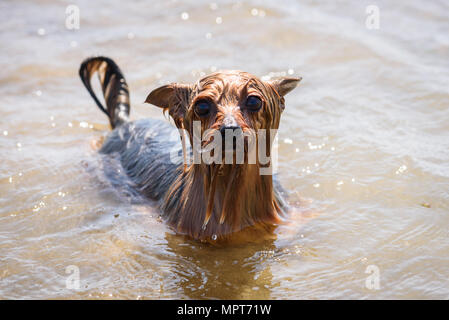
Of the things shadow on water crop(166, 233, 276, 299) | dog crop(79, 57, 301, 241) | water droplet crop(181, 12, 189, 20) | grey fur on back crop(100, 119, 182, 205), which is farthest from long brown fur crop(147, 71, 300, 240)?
water droplet crop(181, 12, 189, 20)

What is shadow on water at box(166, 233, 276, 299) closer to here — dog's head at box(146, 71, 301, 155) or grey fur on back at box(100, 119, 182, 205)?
grey fur on back at box(100, 119, 182, 205)

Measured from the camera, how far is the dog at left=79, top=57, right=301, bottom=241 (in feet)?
13.5

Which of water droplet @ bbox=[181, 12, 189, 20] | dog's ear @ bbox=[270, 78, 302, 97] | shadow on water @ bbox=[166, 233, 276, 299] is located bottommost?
shadow on water @ bbox=[166, 233, 276, 299]

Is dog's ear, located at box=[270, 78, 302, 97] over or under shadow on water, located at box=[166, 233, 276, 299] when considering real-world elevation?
over

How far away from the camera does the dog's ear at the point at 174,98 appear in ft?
14.8

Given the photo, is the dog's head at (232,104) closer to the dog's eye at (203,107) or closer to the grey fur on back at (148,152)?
the dog's eye at (203,107)

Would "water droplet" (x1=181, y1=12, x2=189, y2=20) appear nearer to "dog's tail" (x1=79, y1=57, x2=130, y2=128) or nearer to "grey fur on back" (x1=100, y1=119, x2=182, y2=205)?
"dog's tail" (x1=79, y1=57, x2=130, y2=128)

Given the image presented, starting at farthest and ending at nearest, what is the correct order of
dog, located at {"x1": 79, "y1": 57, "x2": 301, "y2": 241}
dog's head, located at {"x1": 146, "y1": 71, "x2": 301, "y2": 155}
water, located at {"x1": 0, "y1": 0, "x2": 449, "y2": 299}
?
water, located at {"x1": 0, "y1": 0, "x2": 449, "y2": 299} → dog, located at {"x1": 79, "y1": 57, "x2": 301, "y2": 241} → dog's head, located at {"x1": 146, "y1": 71, "x2": 301, "y2": 155}

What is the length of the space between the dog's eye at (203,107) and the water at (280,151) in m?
1.08

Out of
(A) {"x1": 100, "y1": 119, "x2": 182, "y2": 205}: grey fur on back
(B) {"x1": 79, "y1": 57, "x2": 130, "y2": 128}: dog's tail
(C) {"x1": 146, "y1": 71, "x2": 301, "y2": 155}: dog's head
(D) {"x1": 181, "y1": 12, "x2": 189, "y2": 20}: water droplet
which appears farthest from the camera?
(D) {"x1": 181, "y1": 12, "x2": 189, "y2": 20}: water droplet

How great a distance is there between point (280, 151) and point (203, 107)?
7.61ft

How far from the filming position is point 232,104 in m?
4.11

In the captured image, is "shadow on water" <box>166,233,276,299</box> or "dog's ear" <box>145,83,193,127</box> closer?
"shadow on water" <box>166,233,276,299</box>

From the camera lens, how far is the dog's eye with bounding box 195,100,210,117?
414cm
